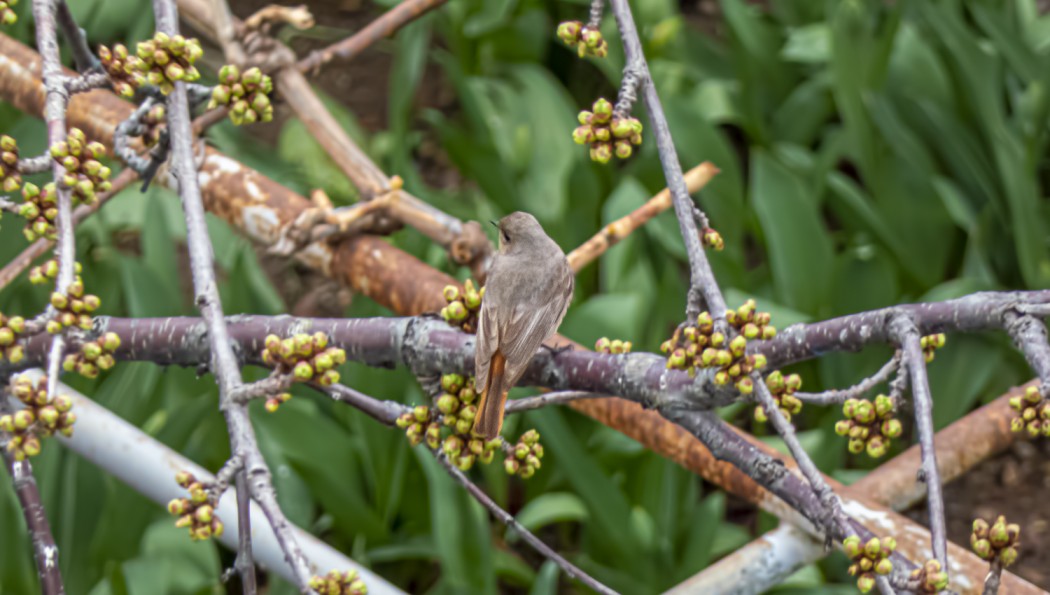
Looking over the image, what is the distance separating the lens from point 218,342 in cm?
113

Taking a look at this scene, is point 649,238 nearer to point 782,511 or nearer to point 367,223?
point 367,223

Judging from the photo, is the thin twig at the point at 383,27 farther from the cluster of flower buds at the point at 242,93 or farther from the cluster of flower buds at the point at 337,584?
the cluster of flower buds at the point at 337,584

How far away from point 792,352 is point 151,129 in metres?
0.91

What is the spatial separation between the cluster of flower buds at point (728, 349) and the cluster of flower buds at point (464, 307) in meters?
0.30

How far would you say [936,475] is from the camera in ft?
3.25

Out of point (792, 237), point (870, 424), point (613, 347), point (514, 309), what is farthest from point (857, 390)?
point (792, 237)

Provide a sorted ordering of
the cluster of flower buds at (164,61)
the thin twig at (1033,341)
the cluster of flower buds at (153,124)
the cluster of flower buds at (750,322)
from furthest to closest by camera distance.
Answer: the cluster of flower buds at (153,124)
the cluster of flower buds at (164,61)
the cluster of flower buds at (750,322)
the thin twig at (1033,341)

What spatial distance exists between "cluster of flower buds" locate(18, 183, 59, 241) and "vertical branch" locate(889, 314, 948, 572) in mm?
786

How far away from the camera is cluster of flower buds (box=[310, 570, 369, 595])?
0.88 meters

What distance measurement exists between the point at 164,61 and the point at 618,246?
→ 70.1 inches

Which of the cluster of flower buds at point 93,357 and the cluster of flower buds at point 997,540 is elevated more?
the cluster of flower buds at point 93,357

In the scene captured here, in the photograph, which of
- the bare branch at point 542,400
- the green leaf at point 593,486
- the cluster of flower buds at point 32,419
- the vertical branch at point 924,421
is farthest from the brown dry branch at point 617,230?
the cluster of flower buds at point 32,419

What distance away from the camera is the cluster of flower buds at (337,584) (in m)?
0.88

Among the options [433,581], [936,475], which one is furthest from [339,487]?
[936,475]
